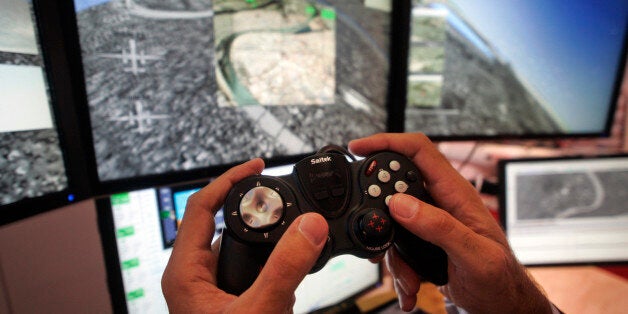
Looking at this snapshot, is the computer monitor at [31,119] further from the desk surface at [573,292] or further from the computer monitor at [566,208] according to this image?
the computer monitor at [566,208]

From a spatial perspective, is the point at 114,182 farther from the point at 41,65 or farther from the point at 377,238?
the point at 377,238

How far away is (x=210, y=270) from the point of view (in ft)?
1.18

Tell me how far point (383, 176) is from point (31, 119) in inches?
16.8

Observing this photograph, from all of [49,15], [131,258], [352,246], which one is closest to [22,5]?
[49,15]

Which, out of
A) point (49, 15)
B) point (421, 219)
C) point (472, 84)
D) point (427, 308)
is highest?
point (49, 15)

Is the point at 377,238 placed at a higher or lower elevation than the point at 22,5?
lower

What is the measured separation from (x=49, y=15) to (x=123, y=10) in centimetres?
9

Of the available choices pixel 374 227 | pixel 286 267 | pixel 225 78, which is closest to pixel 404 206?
pixel 374 227

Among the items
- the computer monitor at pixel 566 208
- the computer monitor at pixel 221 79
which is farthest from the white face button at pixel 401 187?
the computer monitor at pixel 566 208

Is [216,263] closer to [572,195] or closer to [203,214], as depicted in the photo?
[203,214]

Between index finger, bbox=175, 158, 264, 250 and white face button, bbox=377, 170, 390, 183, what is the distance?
0.17 meters

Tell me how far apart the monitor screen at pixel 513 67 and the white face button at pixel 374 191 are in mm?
444

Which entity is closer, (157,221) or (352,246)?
(352,246)

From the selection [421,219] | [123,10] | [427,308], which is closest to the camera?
[421,219]
